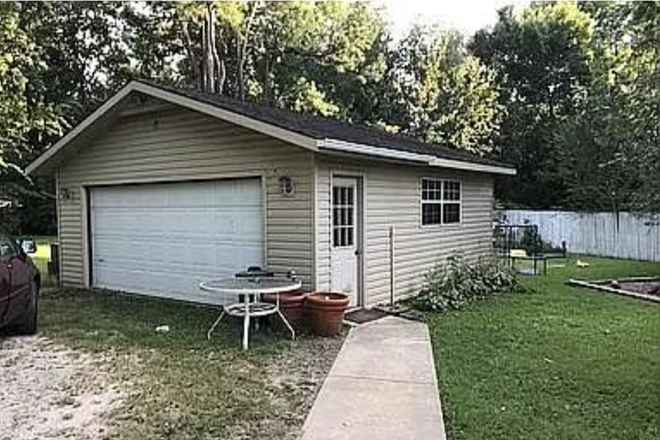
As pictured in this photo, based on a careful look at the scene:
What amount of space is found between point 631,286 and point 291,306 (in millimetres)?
8146

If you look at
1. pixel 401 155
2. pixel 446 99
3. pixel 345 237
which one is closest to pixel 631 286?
pixel 401 155

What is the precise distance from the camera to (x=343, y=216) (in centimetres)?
888

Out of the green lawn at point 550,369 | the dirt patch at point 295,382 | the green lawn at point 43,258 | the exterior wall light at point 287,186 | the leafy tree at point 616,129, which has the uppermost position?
the leafy tree at point 616,129

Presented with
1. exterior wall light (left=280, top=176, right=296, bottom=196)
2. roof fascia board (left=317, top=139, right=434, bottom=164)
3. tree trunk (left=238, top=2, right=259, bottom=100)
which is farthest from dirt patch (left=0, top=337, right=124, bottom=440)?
tree trunk (left=238, top=2, right=259, bottom=100)

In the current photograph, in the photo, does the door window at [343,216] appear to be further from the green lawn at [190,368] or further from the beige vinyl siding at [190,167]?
the green lawn at [190,368]

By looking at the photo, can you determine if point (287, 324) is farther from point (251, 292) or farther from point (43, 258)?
point (43, 258)

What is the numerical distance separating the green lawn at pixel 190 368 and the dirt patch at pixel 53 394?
0.16 meters

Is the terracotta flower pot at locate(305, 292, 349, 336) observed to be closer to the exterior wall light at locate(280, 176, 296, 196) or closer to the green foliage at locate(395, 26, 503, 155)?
the exterior wall light at locate(280, 176, 296, 196)

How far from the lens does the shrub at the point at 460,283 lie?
973cm

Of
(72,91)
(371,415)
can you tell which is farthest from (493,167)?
(72,91)

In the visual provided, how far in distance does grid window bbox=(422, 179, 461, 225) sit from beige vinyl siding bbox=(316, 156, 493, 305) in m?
0.13

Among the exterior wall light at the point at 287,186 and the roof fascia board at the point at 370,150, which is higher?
the roof fascia board at the point at 370,150

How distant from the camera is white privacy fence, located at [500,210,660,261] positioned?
723 inches

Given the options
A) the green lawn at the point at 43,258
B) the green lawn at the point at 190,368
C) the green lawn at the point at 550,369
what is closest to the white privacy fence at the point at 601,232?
the green lawn at the point at 550,369
